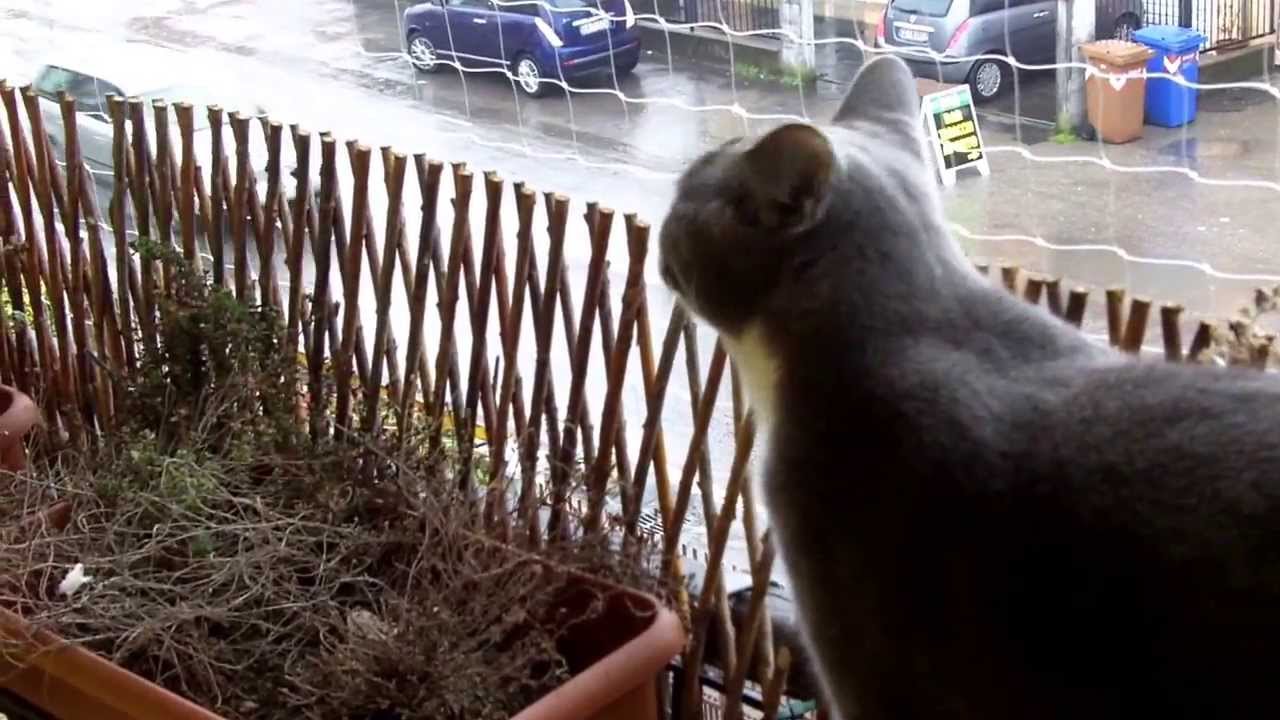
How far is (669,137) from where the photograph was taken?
162 cm

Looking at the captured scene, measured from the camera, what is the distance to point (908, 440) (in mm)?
953

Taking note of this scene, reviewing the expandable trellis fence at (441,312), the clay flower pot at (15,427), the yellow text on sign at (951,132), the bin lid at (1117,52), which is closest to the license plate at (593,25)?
the expandable trellis fence at (441,312)

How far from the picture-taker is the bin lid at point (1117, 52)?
1254mm

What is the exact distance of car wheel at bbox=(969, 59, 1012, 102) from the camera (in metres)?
1.35

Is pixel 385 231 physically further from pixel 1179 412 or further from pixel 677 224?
pixel 1179 412

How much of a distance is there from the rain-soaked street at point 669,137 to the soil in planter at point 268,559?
222 mm

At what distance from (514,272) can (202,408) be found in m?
0.45

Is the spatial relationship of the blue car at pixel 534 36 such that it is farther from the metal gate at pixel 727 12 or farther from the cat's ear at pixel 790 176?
the cat's ear at pixel 790 176

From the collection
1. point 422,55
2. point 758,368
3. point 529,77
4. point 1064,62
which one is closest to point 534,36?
point 529,77

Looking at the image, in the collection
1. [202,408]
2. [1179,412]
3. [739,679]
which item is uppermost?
[1179,412]

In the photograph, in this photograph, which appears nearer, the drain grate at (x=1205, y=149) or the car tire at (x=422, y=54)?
the drain grate at (x=1205, y=149)

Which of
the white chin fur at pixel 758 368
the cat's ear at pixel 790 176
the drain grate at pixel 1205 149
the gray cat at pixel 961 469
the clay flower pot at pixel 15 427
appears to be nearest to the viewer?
the gray cat at pixel 961 469

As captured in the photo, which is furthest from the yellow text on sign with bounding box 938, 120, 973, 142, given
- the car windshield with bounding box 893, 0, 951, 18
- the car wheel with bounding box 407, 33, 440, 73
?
the car wheel with bounding box 407, 33, 440, 73

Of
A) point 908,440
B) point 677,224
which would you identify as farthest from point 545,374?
point 908,440
